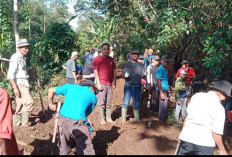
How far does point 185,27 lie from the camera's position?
5.91m

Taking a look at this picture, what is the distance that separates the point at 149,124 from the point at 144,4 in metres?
4.99

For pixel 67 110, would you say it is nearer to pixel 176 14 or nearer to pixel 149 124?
pixel 149 124

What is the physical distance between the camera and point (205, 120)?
2768 mm

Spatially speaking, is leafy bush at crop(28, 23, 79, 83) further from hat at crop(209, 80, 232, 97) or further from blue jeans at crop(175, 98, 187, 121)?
hat at crop(209, 80, 232, 97)

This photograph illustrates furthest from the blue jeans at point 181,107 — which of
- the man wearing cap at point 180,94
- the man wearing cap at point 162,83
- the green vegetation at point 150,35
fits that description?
the green vegetation at point 150,35

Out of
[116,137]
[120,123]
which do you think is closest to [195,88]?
[120,123]

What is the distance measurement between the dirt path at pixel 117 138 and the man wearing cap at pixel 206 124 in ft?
4.24

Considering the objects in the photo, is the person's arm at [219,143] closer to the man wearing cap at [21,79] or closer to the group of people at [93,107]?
the group of people at [93,107]

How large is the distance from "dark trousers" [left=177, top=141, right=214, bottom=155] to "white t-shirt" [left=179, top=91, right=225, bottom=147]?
54mm

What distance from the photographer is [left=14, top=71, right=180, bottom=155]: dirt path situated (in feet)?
13.4

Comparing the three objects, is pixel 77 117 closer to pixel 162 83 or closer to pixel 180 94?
pixel 162 83

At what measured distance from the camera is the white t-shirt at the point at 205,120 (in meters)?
2.72

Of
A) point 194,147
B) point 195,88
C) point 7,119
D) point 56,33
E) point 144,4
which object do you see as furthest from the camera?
point 56,33

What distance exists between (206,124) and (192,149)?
0.39m
